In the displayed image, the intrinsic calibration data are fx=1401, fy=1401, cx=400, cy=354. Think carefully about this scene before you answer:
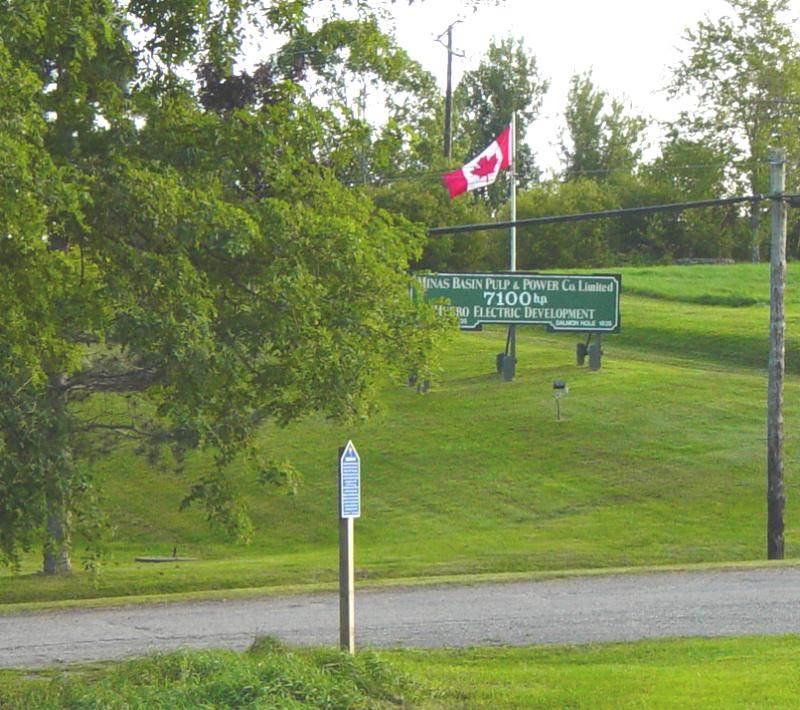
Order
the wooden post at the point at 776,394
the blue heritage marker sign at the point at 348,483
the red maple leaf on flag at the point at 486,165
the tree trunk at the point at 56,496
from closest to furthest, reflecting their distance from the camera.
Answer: the blue heritage marker sign at the point at 348,483, the tree trunk at the point at 56,496, the wooden post at the point at 776,394, the red maple leaf on flag at the point at 486,165

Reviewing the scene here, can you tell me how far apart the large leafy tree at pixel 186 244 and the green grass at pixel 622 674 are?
2707 millimetres

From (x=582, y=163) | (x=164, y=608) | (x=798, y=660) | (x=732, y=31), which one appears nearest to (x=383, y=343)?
(x=798, y=660)

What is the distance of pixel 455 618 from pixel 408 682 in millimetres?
5248

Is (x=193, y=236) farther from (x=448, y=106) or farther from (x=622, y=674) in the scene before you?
(x=448, y=106)

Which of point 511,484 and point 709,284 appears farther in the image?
point 709,284

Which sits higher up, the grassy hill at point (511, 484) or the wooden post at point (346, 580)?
the wooden post at point (346, 580)

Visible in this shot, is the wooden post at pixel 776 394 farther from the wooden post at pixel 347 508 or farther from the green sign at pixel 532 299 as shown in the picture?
the wooden post at pixel 347 508

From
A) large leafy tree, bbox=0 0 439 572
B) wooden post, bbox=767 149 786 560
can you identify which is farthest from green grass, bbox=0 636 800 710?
wooden post, bbox=767 149 786 560

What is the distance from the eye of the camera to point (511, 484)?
97.7 ft

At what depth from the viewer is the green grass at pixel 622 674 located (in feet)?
34.8

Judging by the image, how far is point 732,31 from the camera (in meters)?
75.0

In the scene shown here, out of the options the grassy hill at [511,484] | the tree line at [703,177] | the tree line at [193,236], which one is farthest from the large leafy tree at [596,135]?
the tree line at [193,236]

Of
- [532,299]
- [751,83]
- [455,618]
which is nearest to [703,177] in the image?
[751,83]

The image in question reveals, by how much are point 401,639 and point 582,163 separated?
270 ft
